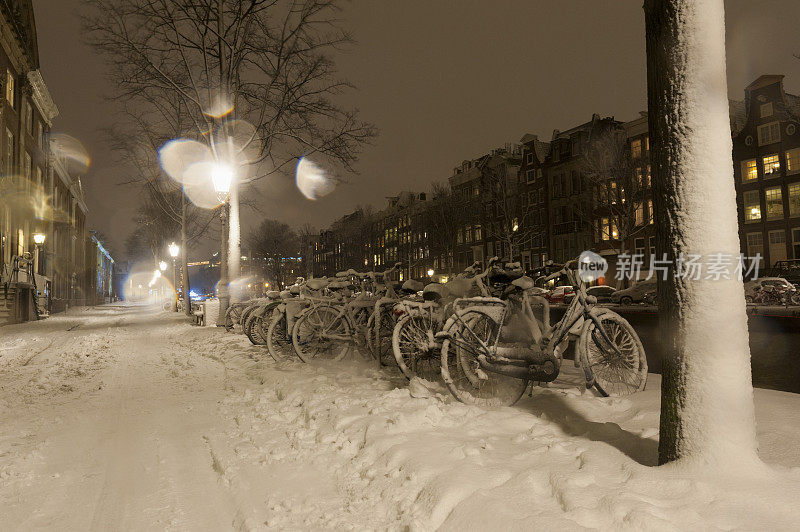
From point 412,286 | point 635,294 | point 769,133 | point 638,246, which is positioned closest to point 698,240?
point 412,286

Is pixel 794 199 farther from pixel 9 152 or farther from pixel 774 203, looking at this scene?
pixel 9 152

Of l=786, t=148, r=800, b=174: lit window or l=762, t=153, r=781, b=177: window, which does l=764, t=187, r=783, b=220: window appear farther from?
l=786, t=148, r=800, b=174: lit window

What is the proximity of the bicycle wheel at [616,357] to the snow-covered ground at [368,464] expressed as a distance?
0.65ft

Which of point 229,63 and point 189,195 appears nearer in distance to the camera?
point 229,63

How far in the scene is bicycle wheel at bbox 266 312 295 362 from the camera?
8.01m

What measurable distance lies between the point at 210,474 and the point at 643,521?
8.85 feet

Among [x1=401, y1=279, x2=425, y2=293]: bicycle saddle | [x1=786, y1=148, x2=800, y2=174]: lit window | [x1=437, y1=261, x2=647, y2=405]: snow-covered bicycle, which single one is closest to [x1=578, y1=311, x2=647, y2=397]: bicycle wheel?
[x1=437, y1=261, x2=647, y2=405]: snow-covered bicycle

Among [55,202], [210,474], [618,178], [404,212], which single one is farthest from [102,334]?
[404,212]

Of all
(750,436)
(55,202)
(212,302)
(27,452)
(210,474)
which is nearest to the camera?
(750,436)

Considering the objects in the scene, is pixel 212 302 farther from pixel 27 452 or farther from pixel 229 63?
pixel 27 452

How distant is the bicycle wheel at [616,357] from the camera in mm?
4770

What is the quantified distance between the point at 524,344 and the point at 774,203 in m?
36.8

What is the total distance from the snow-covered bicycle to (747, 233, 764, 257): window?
1402 inches

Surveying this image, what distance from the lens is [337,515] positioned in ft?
9.06
